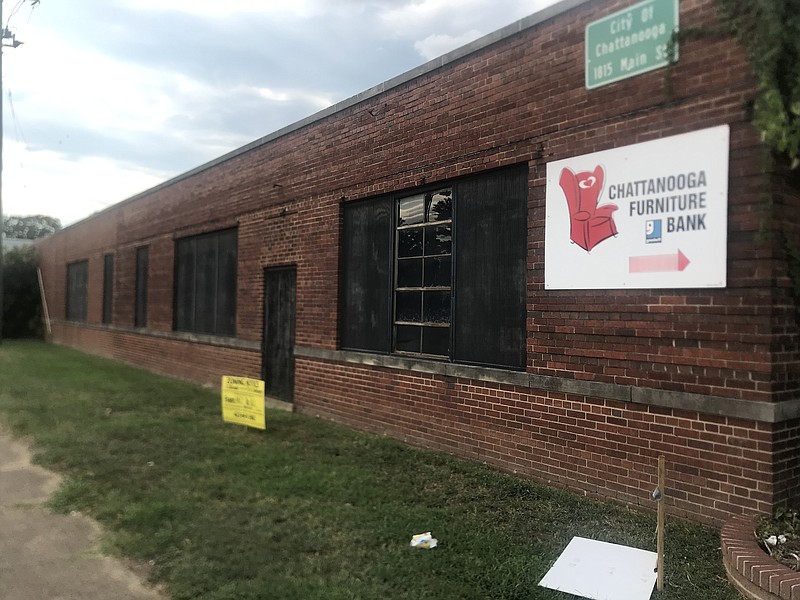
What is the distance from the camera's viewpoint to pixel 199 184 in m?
13.9

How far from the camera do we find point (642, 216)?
207 inches

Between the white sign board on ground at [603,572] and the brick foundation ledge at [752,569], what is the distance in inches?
18.4

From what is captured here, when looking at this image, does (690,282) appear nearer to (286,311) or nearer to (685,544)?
(685,544)

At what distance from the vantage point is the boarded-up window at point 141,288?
17.0 m

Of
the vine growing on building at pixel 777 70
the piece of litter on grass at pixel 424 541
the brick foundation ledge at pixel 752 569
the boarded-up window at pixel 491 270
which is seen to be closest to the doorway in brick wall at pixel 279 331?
the boarded-up window at pixel 491 270

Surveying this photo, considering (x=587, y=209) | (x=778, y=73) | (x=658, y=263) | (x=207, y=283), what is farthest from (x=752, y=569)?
(x=207, y=283)

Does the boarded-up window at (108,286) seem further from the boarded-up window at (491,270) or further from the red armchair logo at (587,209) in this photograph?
the red armchair logo at (587,209)

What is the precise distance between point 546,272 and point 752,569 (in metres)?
3.12

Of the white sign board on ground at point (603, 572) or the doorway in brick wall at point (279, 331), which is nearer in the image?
the white sign board on ground at point (603, 572)

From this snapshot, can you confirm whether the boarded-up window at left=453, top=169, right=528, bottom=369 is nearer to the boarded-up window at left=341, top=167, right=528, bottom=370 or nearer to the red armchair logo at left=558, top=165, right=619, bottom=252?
the boarded-up window at left=341, top=167, right=528, bottom=370

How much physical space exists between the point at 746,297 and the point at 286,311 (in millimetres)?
7605

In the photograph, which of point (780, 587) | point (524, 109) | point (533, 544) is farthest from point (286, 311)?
point (780, 587)

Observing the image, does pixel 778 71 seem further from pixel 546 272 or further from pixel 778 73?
pixel 546 272

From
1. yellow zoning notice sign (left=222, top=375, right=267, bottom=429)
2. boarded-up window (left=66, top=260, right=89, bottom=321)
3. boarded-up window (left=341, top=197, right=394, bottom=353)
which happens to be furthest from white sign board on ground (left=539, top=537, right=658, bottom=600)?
boarded-up window (left=66, top=260, right=89, bottom=321)
